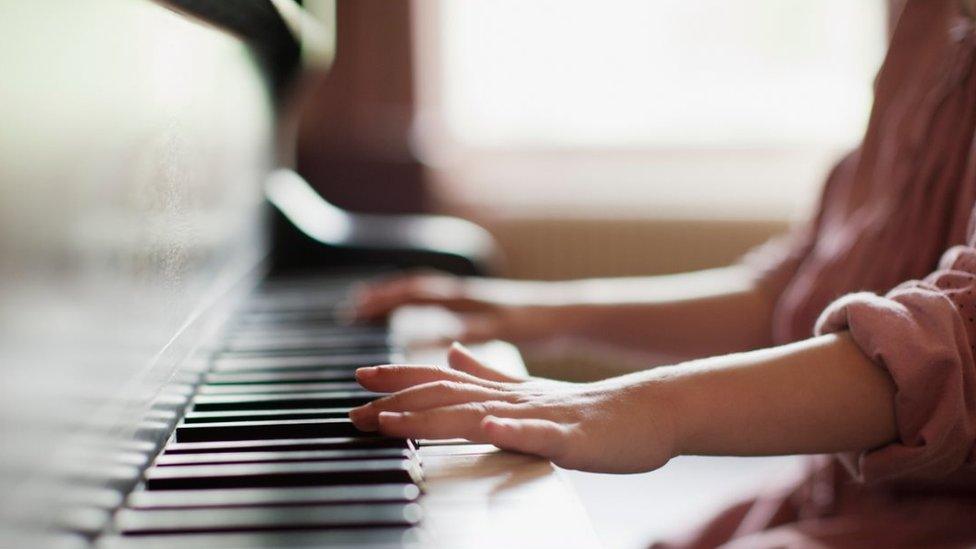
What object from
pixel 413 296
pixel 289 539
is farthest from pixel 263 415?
pixel 413 296

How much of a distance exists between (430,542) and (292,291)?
93 cm

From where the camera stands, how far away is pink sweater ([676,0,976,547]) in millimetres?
732

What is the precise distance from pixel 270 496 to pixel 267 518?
0.11 ft

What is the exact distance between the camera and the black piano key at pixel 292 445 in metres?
0.69

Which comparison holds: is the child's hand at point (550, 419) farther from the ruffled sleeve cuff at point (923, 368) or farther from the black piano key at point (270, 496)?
the ruffled sleeve cuff at point (923, 368)

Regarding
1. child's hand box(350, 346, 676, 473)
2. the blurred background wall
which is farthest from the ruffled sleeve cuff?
the blurred background wall

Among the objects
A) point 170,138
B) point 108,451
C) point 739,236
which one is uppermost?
point 170,138

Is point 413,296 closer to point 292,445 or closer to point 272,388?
point 272,388

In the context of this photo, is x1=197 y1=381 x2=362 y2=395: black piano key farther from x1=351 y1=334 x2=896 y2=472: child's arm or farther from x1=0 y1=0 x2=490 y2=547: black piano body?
x1=351 y1=334 x2=896 y2=472: child's arm

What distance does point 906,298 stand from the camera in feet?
2.48

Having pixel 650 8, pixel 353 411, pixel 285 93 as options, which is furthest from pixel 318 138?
pixel 353 411

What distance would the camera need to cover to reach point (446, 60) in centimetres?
344

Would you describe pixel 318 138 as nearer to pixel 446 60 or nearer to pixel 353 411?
pixel 446 60

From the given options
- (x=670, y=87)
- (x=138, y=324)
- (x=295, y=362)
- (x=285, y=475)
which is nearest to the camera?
(x=285, y=475)
